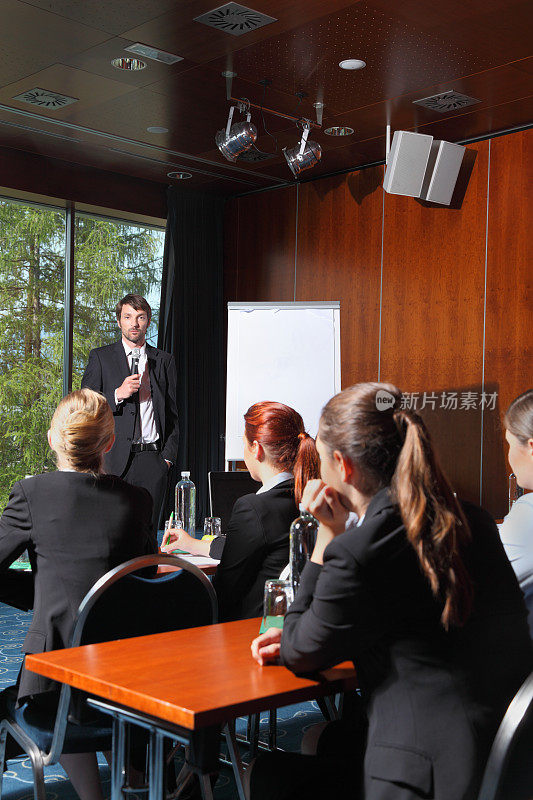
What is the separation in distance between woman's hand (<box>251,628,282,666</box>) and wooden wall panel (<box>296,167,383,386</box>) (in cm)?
559

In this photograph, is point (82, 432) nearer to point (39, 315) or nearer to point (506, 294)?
point (506, 294)

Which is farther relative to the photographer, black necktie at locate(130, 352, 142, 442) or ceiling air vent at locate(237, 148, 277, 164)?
ceiling air vent at locate(237, 148, 277, 164)

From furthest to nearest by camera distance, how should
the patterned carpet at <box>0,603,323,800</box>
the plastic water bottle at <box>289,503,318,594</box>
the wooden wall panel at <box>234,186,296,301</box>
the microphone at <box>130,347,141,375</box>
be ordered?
the wooden wall panel at <box>234,186,296,301</box>, the microphone at <box>130,347,141,375</box>, the patterned carpet at <box>0,603,323,800</box>, the plastic water bottle at <box>289,503,318,594</box>

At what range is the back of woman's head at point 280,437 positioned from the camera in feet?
8.73

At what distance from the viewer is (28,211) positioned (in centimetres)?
763

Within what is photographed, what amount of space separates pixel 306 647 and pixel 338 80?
4.73 metres

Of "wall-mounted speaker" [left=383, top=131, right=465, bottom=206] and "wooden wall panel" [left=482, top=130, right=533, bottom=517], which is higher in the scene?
"wall-mounted speaker" [left=383, top=131, right=465, bottom=206]

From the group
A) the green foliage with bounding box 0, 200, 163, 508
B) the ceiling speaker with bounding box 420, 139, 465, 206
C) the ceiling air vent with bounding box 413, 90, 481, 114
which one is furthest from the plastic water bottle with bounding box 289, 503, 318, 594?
the green foliage with bounding box 0, 200, 163, 508

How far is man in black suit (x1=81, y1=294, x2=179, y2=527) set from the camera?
592 centimetres

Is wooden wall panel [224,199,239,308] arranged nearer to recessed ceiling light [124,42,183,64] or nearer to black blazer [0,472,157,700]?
recessed ceiling light [124,42,183,64]

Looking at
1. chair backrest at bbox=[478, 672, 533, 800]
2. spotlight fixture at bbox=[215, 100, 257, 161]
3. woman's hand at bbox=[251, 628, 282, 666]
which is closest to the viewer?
chair backrest at bbox=[478, 672, 533, 800]

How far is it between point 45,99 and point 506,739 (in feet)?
18.7

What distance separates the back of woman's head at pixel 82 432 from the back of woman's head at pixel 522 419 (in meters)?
1.12

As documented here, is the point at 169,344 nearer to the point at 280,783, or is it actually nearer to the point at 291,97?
the point at 291,97
